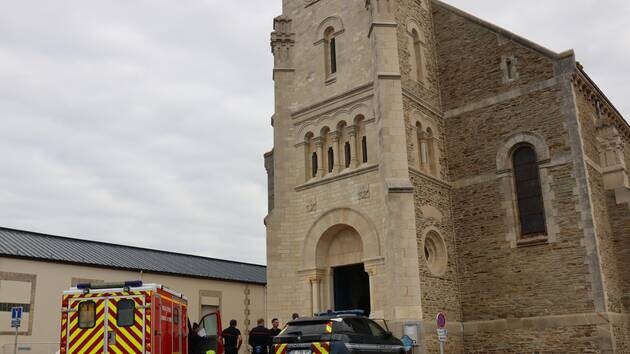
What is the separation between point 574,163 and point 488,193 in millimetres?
3455

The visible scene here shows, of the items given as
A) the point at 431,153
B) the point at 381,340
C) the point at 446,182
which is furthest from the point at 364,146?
the point at 381,340

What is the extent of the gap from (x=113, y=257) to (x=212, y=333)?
22.7 meters

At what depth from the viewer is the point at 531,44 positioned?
23906 mm

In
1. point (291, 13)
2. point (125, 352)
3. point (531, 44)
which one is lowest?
point (125, 352)

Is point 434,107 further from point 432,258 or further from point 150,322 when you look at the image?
point 150,322

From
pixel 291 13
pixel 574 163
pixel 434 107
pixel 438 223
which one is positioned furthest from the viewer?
pixel 291 13

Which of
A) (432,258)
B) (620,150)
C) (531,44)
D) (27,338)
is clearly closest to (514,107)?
(531,44)

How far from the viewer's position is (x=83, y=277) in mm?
32500

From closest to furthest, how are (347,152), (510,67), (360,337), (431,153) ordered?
(360,337), (347,152), (510,67), (431,153)

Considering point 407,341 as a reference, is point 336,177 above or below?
above

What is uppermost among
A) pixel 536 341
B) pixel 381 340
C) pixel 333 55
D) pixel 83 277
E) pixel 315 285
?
pixel 333 55

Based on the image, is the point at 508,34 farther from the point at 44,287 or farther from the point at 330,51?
the point at 44,287

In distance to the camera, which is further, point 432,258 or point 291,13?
point 291,13

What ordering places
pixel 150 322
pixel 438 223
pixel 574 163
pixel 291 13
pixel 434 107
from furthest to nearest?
pixel 291 13 < pixel 434 107 < pixel 438 223 < pixel 574 163 < pixel 150 322
